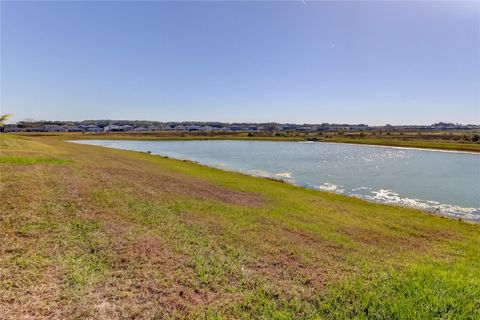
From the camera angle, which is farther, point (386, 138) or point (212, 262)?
point (386, 138)

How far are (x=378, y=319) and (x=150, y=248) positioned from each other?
18.1 feet

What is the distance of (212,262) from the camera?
23.3ft

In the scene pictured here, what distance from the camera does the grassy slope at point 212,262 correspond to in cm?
534

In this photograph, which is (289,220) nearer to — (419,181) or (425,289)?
(425,289)

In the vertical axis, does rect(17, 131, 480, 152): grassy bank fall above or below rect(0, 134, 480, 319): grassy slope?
above

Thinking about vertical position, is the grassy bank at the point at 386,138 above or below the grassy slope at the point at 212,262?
above

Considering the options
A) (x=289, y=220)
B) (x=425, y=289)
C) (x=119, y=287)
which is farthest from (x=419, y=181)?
(x=119, y=287)

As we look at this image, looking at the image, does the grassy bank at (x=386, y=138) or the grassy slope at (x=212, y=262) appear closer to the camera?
the grassy slope at (x=212, y=262)

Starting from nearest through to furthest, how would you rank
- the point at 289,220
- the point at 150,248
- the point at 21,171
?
1. the point at 150,248
2. the point at 289,220
3. the point at 21,171

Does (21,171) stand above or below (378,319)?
above

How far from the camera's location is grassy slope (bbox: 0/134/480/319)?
5.34 m

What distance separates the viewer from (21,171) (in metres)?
15.3

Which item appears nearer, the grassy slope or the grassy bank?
the grassy slope

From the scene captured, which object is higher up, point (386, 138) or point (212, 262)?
point (386, 138)
